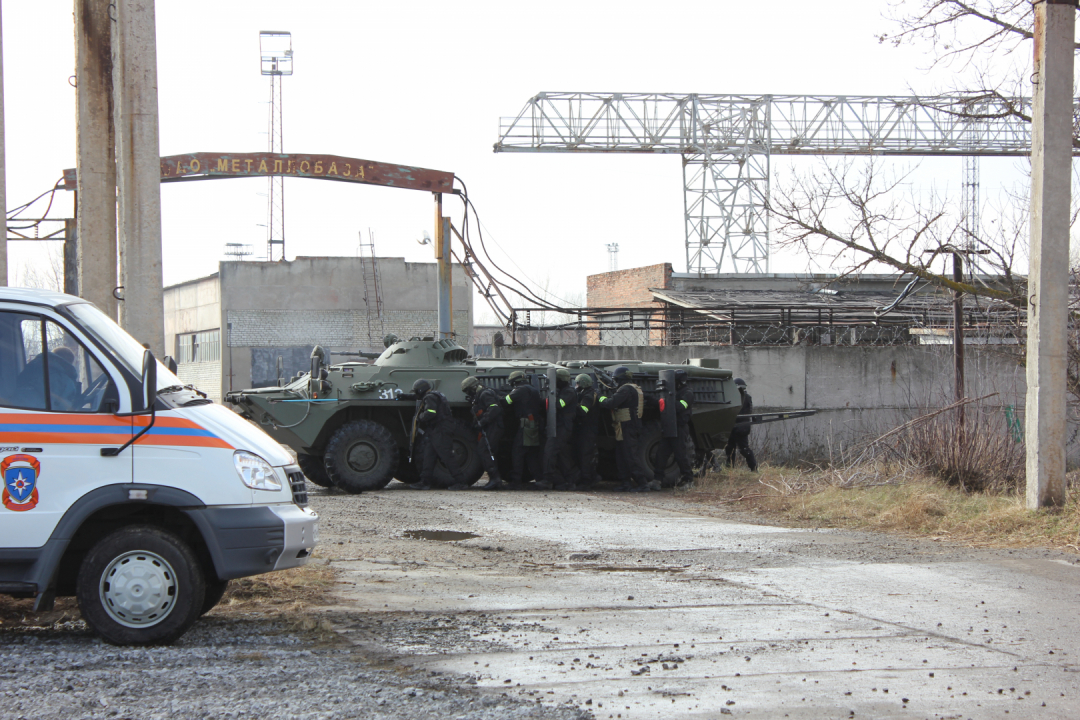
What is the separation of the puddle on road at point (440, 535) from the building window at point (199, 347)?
2309cm

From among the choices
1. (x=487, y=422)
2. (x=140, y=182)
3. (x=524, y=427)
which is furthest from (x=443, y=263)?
(x=140, y=182)

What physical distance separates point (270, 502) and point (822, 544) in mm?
5528

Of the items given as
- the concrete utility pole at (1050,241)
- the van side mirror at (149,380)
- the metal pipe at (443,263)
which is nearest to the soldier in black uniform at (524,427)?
the metal pipe at (443,263)

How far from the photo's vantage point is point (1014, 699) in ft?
15.4

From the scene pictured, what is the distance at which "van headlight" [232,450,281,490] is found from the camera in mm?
5660

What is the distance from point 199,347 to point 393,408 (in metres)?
20.8

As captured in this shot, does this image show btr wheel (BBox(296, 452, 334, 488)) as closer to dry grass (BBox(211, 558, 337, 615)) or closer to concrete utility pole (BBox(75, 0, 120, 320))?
concrete utility pole (BBox(75, 0, 120, 320))

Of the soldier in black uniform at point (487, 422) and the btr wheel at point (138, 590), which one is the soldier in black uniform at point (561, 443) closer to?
the soldier in black uniform at point (487, 422)

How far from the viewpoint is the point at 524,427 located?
14750 millimetres

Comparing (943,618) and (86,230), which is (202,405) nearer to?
(86,230)

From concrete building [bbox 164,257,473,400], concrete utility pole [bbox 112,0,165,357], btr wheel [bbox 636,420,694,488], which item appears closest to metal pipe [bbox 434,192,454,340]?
btr wheel [bbox 636,420,694,488]

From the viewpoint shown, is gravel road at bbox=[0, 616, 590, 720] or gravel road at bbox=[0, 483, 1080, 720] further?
gravel road at bbox=[0, 483, 1080, 720]

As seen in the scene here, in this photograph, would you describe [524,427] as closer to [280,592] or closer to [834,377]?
[280,592]

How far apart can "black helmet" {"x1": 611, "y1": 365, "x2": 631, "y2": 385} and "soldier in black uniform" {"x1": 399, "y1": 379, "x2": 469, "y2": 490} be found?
2.41 meters
